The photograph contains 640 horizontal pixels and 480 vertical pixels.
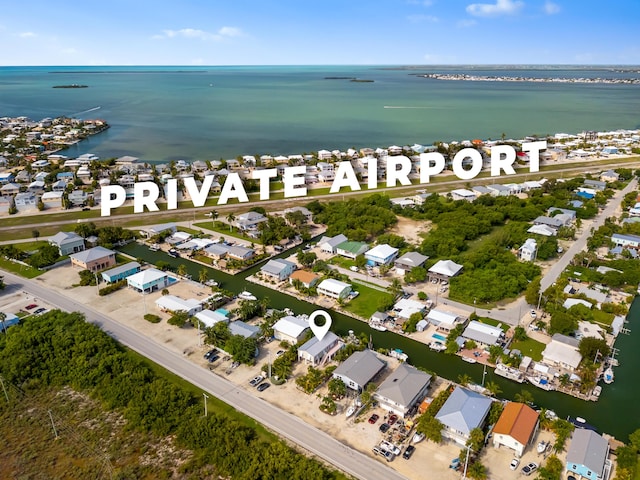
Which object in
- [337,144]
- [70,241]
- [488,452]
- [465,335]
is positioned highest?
[337,144]

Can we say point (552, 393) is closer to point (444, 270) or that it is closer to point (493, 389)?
point (493, 389)

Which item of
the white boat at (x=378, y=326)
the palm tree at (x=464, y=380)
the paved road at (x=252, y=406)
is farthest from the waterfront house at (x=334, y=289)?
the paved road at (x=252, y=406)

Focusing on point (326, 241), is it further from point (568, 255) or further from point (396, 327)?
point (568, 255)

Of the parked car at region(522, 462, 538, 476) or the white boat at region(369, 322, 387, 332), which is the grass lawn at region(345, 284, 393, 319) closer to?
the white boat at region(369, 322, 387, 332)

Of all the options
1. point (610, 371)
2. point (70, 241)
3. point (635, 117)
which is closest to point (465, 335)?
point (610, 371)

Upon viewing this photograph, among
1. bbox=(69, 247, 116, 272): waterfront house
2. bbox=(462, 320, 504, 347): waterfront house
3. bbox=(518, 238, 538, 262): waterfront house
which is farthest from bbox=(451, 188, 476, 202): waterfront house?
bbox=(69, 247, 116, 272): waterfront house

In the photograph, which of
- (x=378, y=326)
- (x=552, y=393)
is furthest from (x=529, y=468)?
(x=378, y=326)

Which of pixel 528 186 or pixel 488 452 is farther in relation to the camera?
pixel 528 186
